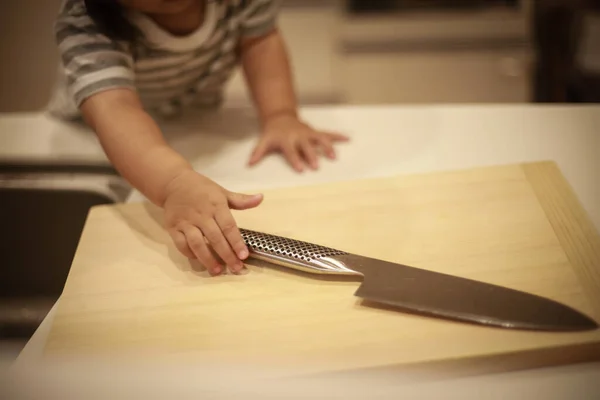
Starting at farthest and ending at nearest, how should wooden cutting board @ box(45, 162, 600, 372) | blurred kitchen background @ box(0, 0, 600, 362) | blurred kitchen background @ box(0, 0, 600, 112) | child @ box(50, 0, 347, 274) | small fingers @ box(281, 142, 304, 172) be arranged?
blurred kitchen background @ box(0, 0, 600, 112) < blurred kitchen background @ box(0, 0, 600, 362) < small fingers @ box(281, 142, 304, 172) < child @ box(50, 0, 347, 274) < wooden cutting board @ box(45, 162, 600, 372)

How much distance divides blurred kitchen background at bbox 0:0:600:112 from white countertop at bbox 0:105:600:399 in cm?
62

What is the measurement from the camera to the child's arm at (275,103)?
24.1 inches

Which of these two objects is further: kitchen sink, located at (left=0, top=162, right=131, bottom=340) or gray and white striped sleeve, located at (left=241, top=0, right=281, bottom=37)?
gray and white striped sleeve, located at (left=241, top=0, right=281, bottom=37)

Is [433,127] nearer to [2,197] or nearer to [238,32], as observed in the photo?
[238,32]

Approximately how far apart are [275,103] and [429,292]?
0.36m

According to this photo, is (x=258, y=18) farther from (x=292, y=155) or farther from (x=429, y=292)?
(x=429, y=292)

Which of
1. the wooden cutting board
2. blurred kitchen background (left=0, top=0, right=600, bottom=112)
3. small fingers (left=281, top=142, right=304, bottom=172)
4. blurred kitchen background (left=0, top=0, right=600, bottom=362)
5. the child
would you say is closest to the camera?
the wooden cutting board

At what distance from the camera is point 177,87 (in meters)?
0.71

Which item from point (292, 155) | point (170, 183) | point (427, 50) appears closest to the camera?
point (170, 183)

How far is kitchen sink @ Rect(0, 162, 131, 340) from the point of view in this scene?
20.5 inches

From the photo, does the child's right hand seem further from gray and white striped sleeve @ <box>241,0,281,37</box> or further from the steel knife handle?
gray and white striped sleeve @ <box>241,0,281,37</box>

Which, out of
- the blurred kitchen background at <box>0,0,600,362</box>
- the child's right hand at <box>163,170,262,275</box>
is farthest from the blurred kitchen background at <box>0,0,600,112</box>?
the child's right hand at <box>163,170,262,275</box>

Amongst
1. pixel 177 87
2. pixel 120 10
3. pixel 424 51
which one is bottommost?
pixel 424 51

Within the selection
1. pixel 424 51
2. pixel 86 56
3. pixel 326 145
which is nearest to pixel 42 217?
pixel 86 56
